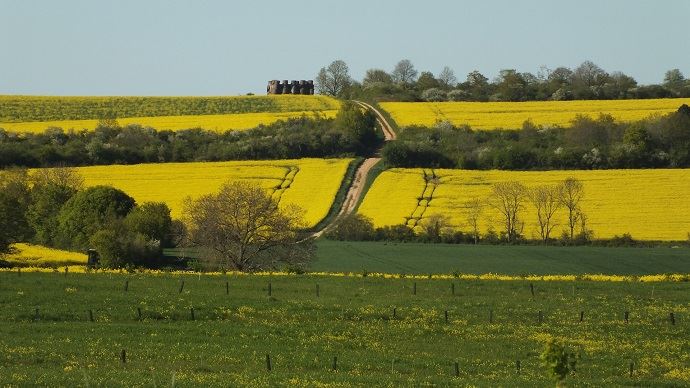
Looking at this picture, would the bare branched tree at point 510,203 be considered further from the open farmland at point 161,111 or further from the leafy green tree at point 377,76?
the leafy green tree at point 377,76

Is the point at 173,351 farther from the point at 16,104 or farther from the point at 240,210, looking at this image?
the point at 16,104

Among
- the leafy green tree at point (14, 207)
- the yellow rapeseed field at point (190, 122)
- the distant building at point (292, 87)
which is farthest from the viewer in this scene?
the distant building at point (292, 87)

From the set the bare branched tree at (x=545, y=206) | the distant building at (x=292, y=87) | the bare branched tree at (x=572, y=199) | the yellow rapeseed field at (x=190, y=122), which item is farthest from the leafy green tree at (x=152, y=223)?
the distant building at (x=292, y=87)

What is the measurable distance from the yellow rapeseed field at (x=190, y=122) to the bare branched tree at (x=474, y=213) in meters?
32.8

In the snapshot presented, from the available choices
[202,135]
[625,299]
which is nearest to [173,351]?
[625,299]

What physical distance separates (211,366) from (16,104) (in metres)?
95.3

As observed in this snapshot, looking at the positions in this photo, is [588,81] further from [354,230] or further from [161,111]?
[354,230]

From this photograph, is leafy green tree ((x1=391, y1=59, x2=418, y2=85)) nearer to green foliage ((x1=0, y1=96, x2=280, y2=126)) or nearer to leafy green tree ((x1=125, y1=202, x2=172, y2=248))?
green foliage ((x1=0, y1=96, x2=280, y2=126))

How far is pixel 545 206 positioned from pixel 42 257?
30.6m

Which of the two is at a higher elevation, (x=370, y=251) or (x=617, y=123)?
(x=617, y=123)

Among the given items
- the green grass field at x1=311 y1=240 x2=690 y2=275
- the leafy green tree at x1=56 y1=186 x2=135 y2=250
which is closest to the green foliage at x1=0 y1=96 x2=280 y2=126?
the leafy green tree at x1=56 y1=186 x2=135 y2=250

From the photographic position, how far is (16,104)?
115062 mm

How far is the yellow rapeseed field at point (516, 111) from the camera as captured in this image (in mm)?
102250


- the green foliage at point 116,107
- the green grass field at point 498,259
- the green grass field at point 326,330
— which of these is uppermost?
the green foliage at point 116,107
